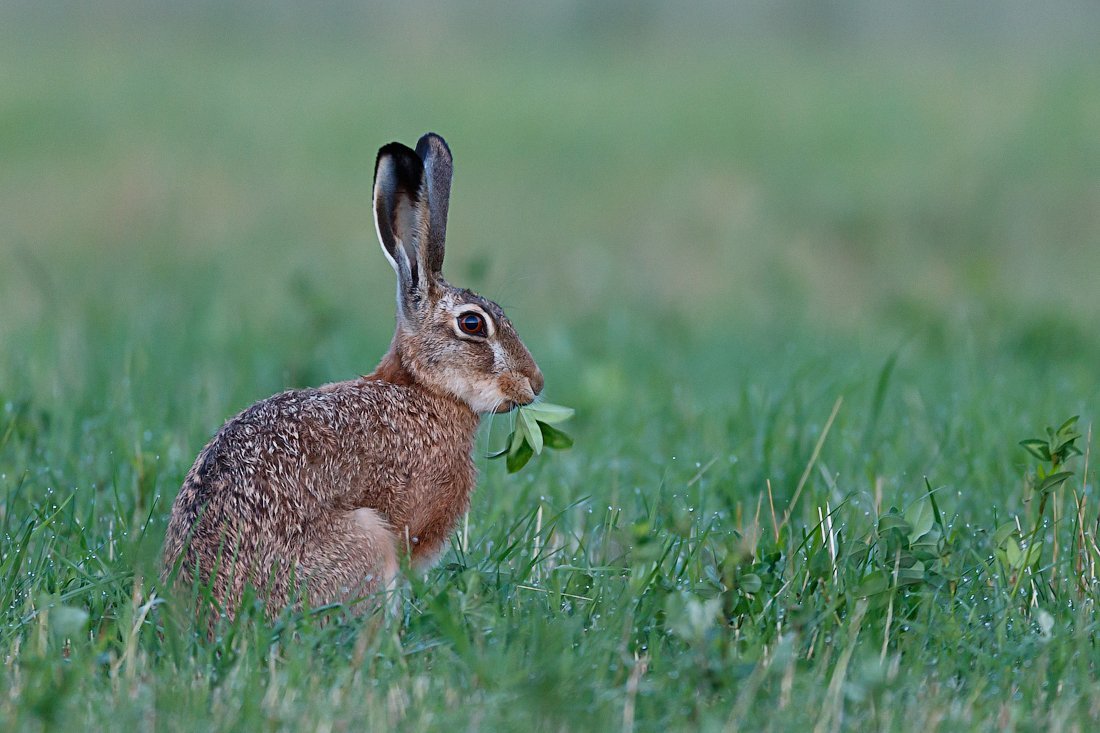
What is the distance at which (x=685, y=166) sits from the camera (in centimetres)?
1513

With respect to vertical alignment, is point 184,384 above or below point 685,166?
below

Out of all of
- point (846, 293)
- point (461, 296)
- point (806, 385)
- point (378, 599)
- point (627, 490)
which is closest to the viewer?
point (378, 599)

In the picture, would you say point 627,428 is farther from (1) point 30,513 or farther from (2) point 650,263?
(2) point 650,263

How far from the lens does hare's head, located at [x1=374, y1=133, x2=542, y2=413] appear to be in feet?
16.2

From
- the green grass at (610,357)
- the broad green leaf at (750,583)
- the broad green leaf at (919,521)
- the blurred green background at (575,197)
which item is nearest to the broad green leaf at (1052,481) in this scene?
the green grass at (610,357)

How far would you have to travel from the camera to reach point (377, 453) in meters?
4.51

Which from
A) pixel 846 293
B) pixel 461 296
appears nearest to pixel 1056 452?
pixel 461 296

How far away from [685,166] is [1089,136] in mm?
4655

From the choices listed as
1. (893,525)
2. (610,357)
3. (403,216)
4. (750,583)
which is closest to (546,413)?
(403,216)

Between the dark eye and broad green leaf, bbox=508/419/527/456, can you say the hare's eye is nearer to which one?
the dark eye

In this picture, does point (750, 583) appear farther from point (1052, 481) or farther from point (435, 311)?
point (435, 311)

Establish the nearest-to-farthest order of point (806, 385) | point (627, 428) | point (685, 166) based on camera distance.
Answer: point (627, 428)
point (806, 385)
point (685, 166)

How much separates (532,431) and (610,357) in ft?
13.9

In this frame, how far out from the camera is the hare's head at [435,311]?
493cm
